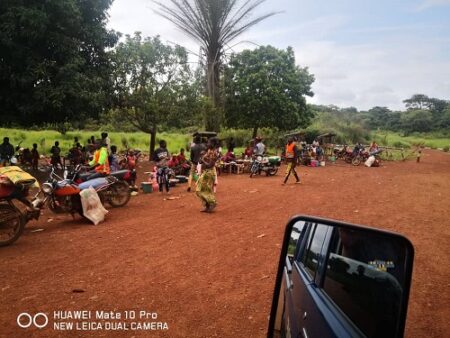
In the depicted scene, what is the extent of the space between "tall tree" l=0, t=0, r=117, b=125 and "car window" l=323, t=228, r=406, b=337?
34.5ft

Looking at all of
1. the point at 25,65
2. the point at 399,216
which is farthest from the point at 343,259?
the point at 25,65

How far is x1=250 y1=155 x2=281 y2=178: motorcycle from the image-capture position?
1483 centimetres

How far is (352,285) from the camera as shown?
56.7 inches

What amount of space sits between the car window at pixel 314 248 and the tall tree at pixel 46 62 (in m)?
10.1

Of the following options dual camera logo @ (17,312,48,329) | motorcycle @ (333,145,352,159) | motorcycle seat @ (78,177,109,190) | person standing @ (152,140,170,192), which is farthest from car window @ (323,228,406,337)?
motorcycle @ (333,145,352,159)

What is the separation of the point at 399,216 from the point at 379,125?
218 feet

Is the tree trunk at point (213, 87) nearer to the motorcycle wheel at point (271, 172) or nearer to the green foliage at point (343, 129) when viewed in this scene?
the motorcycle wheel at point (271, 172)

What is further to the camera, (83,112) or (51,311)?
(83,112)

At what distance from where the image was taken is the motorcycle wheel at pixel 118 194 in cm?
830

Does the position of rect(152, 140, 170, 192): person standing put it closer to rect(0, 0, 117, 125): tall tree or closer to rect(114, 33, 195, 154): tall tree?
rect(0, 0, 117, 125): tall tree

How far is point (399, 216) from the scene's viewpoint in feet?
25.8

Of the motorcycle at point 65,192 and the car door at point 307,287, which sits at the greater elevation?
the car door at point 307,287

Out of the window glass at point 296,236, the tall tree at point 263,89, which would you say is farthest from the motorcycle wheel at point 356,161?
the window glass at point 296,236

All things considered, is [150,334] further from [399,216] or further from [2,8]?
[2,8]
